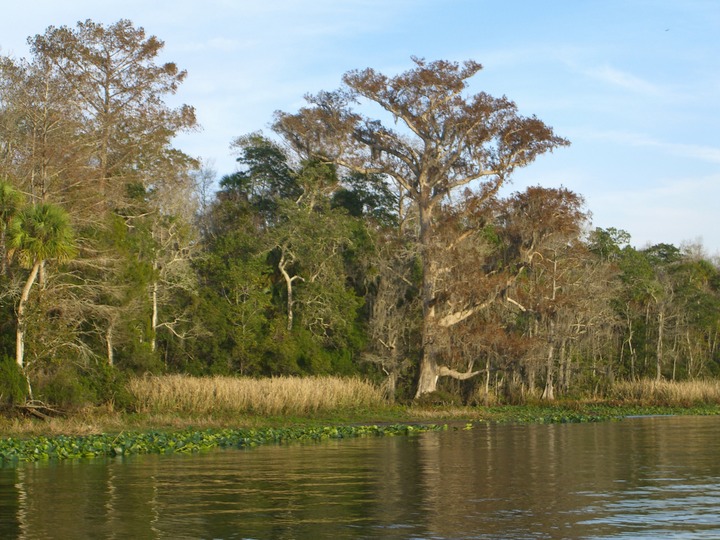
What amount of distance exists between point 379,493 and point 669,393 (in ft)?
110

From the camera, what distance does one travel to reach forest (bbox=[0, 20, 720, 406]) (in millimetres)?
40812

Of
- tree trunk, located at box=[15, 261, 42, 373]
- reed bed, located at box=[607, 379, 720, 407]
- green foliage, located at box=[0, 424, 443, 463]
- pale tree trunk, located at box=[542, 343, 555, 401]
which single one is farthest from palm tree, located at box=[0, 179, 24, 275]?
reed bed, located at box=[607, 379, 720, 407]

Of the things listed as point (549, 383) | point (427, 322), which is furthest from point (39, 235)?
point (549, 383)

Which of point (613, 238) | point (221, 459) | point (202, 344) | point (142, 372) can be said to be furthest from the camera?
point (613, 238)

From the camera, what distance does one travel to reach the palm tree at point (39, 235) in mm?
30047

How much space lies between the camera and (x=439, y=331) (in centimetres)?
4569

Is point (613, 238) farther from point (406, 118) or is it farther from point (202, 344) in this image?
point (202, 344)

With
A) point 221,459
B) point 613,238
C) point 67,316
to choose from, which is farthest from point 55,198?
point 613,238

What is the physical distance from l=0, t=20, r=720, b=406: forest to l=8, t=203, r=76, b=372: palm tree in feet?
16.9

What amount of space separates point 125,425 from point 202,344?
14.5 metres

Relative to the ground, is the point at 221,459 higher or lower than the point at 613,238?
lower

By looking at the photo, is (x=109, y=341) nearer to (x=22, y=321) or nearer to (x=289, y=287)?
(x=22, y=321)

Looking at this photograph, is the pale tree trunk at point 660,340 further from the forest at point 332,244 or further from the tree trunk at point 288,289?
the tree trunk at point 288,289

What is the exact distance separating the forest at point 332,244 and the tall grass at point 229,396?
11.4 feet
